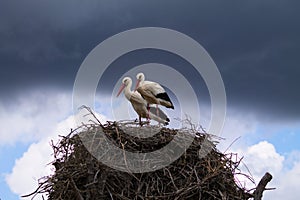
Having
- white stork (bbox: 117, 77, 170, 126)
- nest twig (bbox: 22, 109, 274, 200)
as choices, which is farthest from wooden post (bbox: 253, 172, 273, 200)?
white stork (bbox: 117, 77, 170, 126)

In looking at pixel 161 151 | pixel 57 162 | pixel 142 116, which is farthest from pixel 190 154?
pixel 142 116

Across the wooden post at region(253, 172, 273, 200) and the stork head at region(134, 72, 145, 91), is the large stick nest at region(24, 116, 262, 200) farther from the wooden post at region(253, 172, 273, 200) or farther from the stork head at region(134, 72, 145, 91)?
the stork head at region(134, 72, 145, 91)

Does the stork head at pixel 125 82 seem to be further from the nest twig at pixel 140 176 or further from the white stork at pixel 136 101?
the nest twig at pixel 140 176

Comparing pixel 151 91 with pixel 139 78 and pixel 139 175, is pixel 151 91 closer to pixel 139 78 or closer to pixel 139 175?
pixel 139 78

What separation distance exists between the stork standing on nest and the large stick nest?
3859 mm

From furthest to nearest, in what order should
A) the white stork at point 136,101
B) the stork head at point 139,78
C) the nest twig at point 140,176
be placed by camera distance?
the stork head at point 139,78
the white stork at point 136,101
the nest twig at point 140,176

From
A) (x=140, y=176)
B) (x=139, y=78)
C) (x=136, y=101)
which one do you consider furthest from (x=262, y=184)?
(x=139, y=78)

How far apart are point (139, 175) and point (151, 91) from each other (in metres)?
4.61

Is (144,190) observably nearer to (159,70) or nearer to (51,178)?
(51,178)

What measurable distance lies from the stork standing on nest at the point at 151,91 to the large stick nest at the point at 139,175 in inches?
152

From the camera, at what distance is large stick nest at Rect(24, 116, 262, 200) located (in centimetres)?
727

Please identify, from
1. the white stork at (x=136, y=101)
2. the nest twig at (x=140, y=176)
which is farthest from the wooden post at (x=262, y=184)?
the white stork at (x=136, y=101)

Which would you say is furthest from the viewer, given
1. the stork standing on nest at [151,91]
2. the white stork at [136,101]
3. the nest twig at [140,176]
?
the stork standing on nest at [151,91]

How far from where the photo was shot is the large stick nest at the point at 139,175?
286 inches
